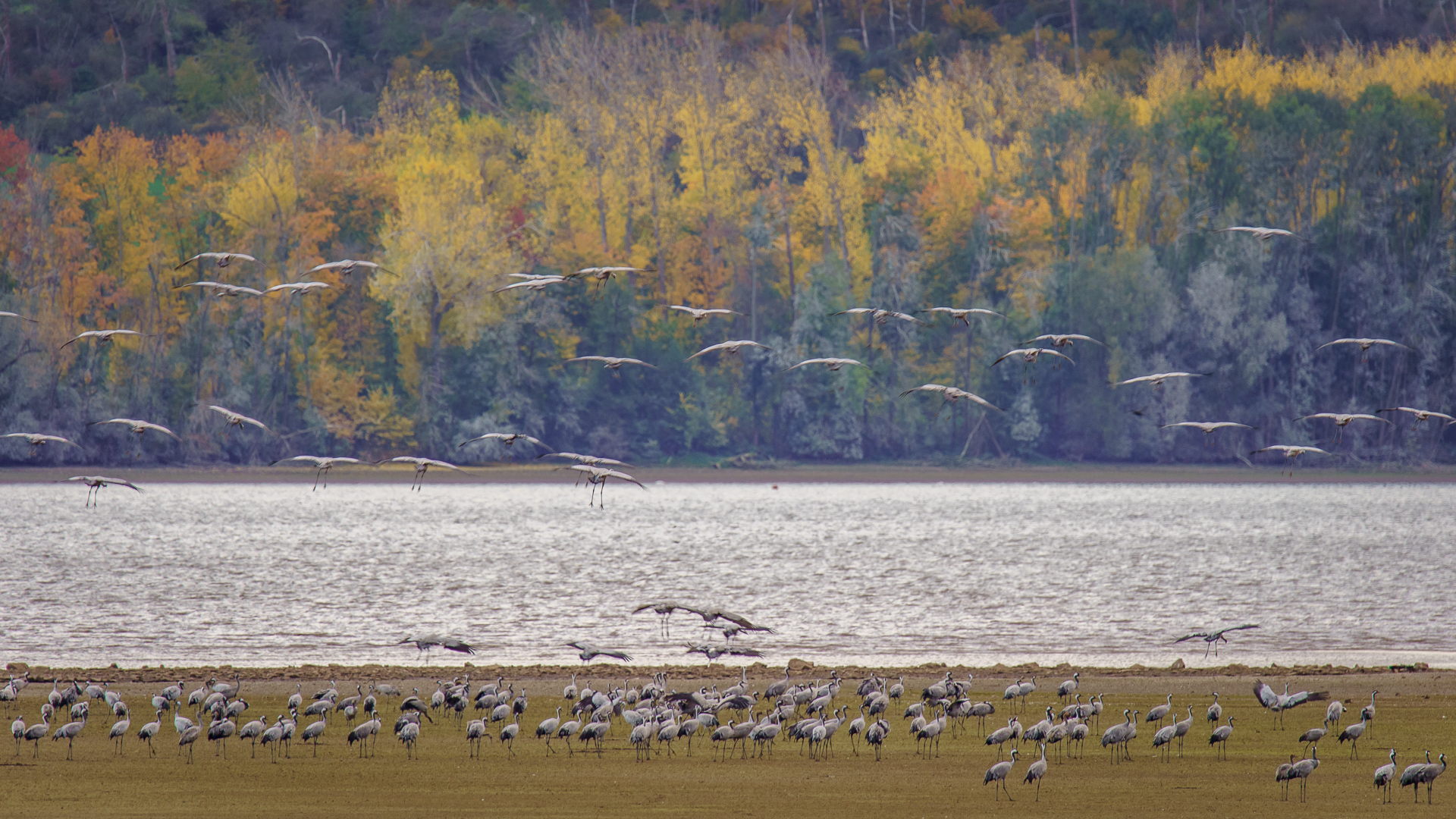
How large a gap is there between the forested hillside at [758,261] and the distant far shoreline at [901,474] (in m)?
1.35

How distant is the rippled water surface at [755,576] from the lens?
34.9 metres

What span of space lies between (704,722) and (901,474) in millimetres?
82009

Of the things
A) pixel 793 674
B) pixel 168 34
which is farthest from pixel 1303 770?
pixel 168 34

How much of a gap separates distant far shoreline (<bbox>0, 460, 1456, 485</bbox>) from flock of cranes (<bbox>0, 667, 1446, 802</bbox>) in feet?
229

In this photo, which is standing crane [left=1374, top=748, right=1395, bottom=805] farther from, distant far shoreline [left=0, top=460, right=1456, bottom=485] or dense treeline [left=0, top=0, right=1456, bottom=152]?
dense treeline [left=0, top=0, right=1456, bottom=152]

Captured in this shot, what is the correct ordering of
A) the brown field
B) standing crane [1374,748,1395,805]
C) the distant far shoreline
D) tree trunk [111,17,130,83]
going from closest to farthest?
standing crane [1374,748,1395,805], the brown field, the distant far shoreline, tree trunk [111,17,130,83]

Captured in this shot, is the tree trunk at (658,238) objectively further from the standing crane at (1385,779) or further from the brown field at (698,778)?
the standing crane at (1385,779)

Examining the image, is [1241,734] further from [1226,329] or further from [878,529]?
[1226,329]

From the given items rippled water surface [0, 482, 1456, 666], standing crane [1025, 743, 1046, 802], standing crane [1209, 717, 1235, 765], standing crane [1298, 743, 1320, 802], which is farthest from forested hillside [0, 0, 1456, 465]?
standing crane [1298, 743, 1320, 802]

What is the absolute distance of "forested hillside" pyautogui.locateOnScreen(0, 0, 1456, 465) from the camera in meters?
98.0

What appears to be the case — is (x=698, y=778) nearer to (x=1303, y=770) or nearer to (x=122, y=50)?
(x=1303, y=770)

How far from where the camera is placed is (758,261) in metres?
110

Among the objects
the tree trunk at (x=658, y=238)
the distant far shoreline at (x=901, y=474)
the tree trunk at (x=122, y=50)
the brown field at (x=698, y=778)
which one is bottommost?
the brown field at (x=698, y=778)

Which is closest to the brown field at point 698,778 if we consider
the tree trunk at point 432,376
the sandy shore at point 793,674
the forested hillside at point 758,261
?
the sandy shore at point 793,674
